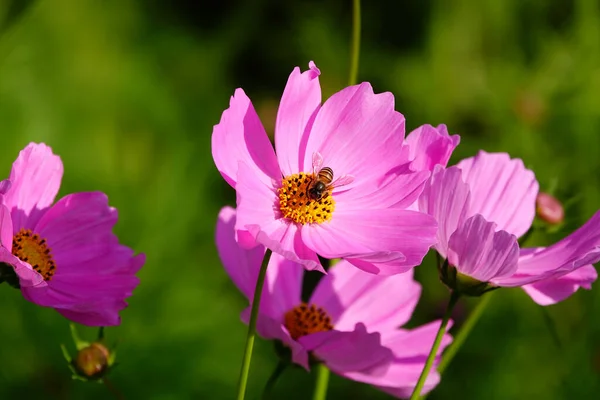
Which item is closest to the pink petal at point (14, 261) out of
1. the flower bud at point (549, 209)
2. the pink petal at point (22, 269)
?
the pink petal at point (22, 269)

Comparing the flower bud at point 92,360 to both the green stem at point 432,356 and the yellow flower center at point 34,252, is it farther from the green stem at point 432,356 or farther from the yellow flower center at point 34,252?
the green stem at point 432,356

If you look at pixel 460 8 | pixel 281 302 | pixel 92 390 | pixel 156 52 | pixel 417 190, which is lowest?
pixel 92 390

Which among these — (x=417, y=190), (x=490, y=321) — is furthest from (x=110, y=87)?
(x=417, y=190)

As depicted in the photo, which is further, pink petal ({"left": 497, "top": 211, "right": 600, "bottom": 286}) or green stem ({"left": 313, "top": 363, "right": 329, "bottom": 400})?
green stem ({"left": 313, "top": 363, "right": 329, "bottom": 400})

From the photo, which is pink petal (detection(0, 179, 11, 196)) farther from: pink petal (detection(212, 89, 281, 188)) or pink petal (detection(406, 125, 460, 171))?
pink petal (detection(406, 125, 460, 171))

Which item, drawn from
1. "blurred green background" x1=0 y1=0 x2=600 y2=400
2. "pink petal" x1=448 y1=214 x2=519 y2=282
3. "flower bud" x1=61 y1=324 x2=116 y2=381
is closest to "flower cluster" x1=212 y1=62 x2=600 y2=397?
"pink petal" x1=448 y1=214 x2=519 y2=282

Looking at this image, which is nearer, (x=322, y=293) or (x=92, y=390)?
(x=322, y=293)

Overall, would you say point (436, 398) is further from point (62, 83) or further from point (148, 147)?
point (62, 83)
